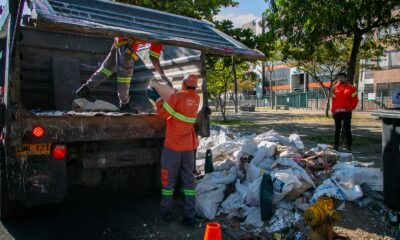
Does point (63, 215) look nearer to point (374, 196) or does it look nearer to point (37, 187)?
point (37, 187)

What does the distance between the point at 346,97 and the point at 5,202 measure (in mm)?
6108

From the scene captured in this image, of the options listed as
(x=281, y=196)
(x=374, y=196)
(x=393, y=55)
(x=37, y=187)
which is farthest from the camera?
(x=393, y=55)

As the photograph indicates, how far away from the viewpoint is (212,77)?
19.4 metres

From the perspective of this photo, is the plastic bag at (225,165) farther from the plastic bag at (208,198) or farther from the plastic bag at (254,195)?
the plastic bag at (254,195)

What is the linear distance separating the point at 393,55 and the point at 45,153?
33.8 meters

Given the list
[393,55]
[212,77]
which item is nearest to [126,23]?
[212,77]

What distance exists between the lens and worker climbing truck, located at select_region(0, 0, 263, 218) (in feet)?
10.9

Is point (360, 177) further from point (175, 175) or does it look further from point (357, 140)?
point (357, 140)

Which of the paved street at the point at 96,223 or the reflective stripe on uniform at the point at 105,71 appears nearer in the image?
the paved street at the point at 96,223

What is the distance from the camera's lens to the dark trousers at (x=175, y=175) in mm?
3982

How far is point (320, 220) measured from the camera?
3.32 metres

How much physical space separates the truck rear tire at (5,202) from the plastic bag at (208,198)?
6.16ft

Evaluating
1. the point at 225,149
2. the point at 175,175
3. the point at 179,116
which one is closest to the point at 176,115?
the point at 179,116

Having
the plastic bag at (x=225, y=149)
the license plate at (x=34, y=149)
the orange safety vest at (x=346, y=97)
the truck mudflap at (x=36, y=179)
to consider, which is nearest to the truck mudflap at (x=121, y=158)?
the truck mudflap at (x=36, y=179)
